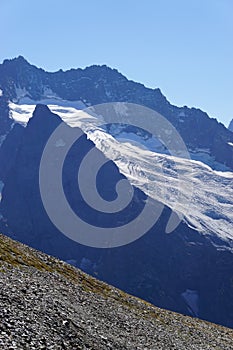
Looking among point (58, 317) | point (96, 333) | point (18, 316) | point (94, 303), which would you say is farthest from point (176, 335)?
point (18, 316)

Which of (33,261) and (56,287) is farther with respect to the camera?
(33,261)

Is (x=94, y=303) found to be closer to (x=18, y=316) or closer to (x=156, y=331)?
(x=156, y=331)

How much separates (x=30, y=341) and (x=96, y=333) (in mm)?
9594

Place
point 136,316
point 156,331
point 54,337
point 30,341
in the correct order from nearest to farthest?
point 30,341 < point 54,337 < point 156,331 < point 136,316

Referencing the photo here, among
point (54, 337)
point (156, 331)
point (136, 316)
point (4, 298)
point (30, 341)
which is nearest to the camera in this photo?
point (30, 341)

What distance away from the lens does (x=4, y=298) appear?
3681 centimetres

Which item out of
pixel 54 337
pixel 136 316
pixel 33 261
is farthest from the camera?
pixel 33 261

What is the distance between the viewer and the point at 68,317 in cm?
3872

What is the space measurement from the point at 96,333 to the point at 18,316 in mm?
7503

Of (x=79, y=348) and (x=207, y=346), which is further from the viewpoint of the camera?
(x=207, y=346)

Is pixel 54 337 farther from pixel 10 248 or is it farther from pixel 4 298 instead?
pixel 10 248

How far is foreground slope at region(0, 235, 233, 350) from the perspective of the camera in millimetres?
32969

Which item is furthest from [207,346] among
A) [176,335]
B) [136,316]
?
[136,316]

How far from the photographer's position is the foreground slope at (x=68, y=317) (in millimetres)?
32969
